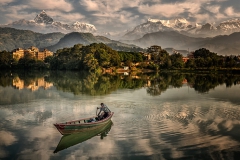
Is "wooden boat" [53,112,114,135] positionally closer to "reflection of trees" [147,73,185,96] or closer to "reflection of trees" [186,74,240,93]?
"reflection of trees" [147,73,185,96]

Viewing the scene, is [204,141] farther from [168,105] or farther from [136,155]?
[168,105]

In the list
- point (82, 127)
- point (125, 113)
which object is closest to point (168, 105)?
point (125, 113)

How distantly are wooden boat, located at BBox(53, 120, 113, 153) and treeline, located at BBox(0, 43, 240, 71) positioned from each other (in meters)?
82.4

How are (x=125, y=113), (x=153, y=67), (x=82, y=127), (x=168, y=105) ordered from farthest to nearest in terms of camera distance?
1. (x=153, y=67)
2. (x=168, y=105)
3. (x=125, y=113)
4. (x=82, y=127)

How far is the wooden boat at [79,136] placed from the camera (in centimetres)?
1711

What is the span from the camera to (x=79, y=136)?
18.8 metres

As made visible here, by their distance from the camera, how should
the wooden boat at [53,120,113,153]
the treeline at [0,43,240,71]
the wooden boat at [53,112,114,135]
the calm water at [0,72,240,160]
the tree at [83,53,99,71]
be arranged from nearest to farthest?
the calm water at [0,72,240,160] < the wooden boat at [53,120,113,153] < the wooden boat at [53,112,114,135] < the tree at [83,53,99,71] < the treeline at [0,43,240,71]

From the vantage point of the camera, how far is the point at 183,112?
1054 inches

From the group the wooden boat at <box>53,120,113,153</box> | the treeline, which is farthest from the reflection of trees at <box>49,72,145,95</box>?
the treeline

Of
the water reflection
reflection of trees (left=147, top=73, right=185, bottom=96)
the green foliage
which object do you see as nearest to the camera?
reflection of trees (left=147, top=73, right=185, bottom=96)

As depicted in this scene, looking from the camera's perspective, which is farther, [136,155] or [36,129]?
[36,129]

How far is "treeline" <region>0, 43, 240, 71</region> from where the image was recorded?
351 ft

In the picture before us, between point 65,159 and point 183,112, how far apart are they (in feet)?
49.5

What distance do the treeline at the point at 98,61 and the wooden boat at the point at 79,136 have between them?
8244cm
